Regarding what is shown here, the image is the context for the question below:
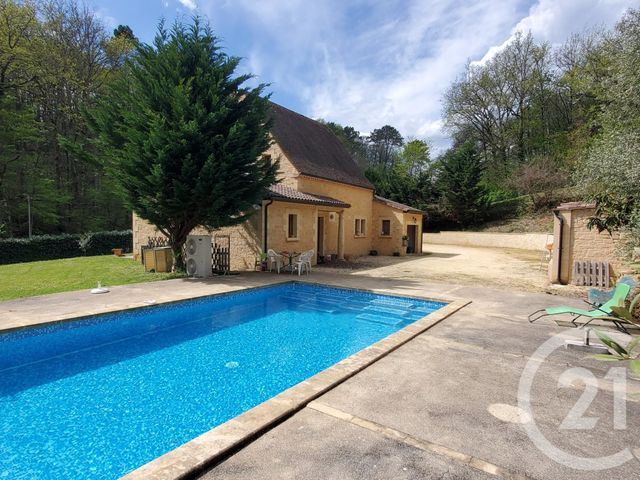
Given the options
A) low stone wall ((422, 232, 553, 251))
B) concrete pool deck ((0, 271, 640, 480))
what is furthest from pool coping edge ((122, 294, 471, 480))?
low stone wall ((422, 232, 553, 251))

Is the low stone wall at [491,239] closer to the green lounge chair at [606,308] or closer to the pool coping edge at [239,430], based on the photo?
the green lounge chair at [606,308]

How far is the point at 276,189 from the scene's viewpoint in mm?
16688

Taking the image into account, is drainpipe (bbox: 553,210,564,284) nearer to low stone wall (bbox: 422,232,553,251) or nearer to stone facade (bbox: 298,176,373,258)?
stone facade (bbox: 298,176,373,258)

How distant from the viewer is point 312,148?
21.6 meters

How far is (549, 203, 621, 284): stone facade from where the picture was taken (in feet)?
36.6

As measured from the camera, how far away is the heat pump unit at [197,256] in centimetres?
1270

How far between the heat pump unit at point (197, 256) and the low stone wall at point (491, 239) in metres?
27.2

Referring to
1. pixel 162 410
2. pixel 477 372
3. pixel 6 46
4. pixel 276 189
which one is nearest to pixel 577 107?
pixel 276 189

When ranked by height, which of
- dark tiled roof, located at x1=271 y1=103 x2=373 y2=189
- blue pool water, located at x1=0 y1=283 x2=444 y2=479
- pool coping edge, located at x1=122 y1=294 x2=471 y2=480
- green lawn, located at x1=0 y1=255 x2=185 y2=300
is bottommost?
blue pool water, located at x1=0 y1=283 x2=444 y2=479

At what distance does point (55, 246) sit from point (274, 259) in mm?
15911

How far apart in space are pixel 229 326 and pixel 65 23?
3284cm

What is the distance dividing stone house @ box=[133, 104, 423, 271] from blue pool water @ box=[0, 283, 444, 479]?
18.6 ft

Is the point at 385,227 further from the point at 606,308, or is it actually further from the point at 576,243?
the point at 606,308

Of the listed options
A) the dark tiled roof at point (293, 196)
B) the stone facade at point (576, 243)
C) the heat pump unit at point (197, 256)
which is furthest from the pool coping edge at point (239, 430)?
the dark tiled roof at point (293, 196)
